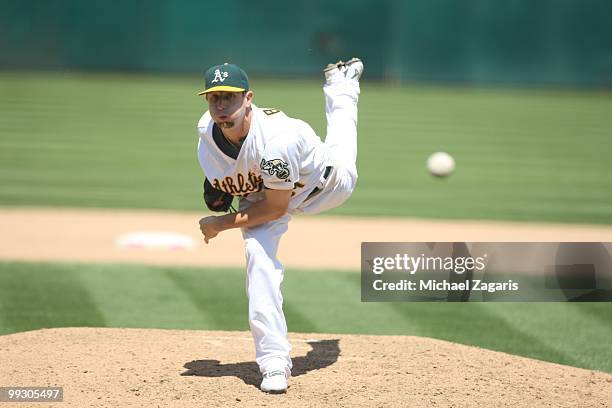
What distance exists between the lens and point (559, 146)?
61.3 feet

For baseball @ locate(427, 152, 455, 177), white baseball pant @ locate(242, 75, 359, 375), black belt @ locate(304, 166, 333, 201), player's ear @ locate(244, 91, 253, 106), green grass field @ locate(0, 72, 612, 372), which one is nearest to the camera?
player's ear @ locate(244, 91, 253, 106)

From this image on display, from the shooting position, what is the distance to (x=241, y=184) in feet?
17.2

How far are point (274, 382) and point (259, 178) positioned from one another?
108cm

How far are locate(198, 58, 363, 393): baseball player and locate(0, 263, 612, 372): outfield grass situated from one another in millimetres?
1881

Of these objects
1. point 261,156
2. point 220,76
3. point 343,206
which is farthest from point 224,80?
point 343,206

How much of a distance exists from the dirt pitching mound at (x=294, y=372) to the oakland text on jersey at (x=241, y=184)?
41.5 inches

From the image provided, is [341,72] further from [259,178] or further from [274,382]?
[274,382]

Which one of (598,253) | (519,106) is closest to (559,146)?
(519,106)

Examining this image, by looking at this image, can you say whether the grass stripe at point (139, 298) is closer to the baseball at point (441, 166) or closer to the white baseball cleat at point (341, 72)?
the white baseball cleat at point (341, 72)

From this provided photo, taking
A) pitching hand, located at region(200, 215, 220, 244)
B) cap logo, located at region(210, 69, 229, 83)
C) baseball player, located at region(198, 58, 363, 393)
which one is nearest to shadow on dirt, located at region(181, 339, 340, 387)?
baseball player, located at region(198, 58, 363, 393)

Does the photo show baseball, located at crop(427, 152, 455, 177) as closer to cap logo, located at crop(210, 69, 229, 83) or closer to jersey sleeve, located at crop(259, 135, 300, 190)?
jersey sleeve, located at crop(259, 135, 300, 190)

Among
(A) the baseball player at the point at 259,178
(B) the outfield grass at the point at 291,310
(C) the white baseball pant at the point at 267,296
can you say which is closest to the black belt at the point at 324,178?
(A) the baseball player at the point at 259,178

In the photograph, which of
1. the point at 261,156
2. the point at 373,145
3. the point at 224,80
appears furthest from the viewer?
the point at 373,145

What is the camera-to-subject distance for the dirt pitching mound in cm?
510
